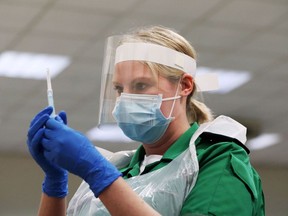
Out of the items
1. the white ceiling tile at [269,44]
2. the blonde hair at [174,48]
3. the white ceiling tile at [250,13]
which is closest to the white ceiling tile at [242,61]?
the white ceiling tile at [269,44]

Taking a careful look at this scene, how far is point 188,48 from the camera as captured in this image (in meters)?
1.65

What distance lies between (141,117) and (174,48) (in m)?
0.19

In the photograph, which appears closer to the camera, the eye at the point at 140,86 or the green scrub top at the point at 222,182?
the green scrub top at the point at 222,182

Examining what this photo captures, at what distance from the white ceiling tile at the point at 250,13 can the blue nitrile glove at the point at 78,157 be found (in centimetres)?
323

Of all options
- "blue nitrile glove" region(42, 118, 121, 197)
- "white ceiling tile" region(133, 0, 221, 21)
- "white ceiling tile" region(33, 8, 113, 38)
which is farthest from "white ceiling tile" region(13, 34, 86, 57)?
"blue nitrile glove" region(42, 118, 121, 197)

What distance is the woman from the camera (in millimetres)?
1269

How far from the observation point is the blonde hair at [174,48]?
1567 millimetres

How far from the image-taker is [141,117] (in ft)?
5.08

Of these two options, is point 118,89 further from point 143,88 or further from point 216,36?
point 216,36

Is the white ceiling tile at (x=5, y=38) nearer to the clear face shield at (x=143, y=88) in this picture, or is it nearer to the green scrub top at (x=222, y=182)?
the clear face shield at (x=143, y=88)

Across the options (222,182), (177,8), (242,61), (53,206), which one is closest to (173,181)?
(222,182)

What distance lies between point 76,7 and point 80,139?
3226 millimetres

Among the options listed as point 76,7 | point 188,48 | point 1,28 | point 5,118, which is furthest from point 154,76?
point 5,118

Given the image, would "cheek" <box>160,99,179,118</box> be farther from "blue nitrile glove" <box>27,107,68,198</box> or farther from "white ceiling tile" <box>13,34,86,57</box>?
"white ceiling tile" <box>13,34,86,57</box>
